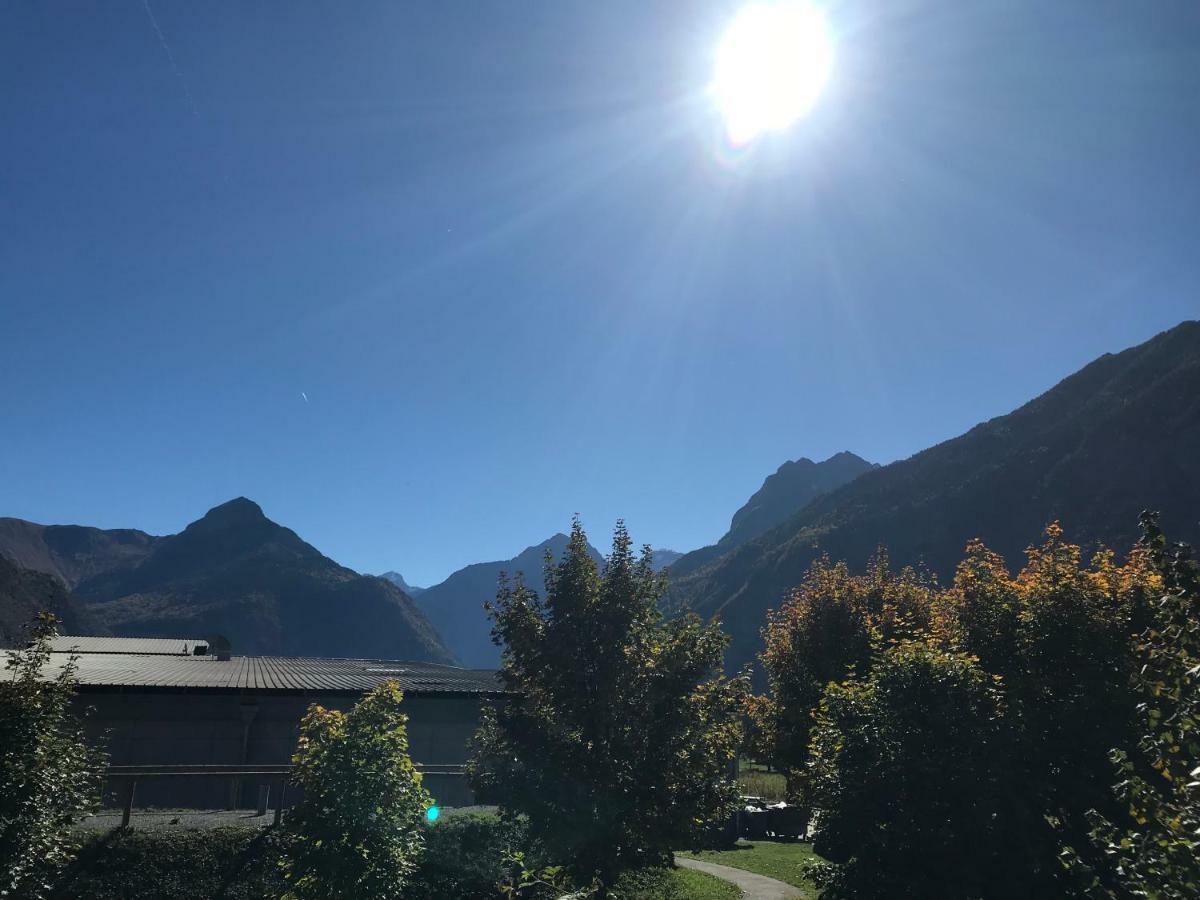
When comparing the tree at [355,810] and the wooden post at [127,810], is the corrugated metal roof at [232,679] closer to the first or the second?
the wooden post at [127,810]

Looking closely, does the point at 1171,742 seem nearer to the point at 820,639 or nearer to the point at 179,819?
the point at 179,819

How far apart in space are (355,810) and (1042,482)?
117 metres

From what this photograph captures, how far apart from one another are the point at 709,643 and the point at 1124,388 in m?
128

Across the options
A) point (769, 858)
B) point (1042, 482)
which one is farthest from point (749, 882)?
point (1042, 482)

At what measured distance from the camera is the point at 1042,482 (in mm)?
104312

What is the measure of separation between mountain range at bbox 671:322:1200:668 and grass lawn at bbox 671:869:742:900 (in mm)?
54942

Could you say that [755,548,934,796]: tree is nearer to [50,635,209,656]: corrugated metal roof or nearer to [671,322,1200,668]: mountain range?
[50,635,209,656]: corrugated metal roof

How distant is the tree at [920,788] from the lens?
8148 mm

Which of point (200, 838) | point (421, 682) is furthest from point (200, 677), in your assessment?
point (200, 838)

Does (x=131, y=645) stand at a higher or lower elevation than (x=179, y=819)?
higher

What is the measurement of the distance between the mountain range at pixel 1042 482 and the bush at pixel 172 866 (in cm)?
6272

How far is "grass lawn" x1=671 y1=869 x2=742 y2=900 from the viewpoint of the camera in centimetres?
1639

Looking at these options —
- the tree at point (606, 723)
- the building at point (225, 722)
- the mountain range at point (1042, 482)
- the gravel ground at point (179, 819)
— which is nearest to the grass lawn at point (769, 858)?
the tree at point (606, 723)

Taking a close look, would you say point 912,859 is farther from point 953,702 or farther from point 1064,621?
point 1064,621
